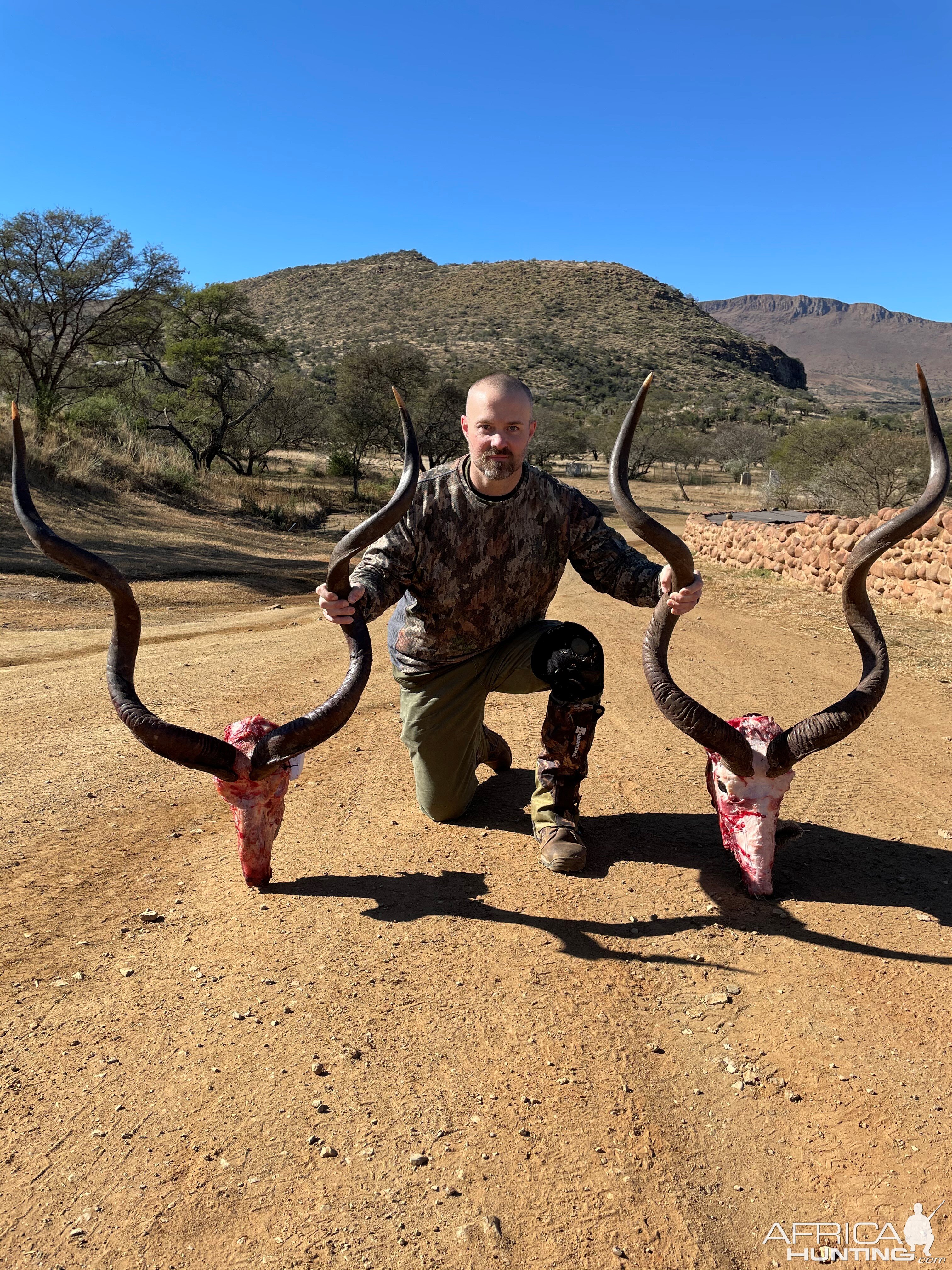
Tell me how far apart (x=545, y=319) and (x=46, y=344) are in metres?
49.2

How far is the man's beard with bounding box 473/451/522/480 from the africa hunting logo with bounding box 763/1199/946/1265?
8.76ft

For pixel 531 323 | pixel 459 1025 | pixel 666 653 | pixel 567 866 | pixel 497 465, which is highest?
pixel 531 323

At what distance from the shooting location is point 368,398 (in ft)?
105

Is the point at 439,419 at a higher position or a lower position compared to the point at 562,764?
higher

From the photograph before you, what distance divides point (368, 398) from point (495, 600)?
2949 centimetres

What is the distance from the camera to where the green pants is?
4043 mm

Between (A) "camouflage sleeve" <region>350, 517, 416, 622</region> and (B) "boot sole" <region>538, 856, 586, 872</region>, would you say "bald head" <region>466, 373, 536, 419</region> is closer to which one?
(A) "camouflage sleeve" <region>350, 517, 416, 622</region>

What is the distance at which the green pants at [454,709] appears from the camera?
4043 mm

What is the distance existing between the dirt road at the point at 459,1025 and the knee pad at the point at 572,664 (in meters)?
0.70

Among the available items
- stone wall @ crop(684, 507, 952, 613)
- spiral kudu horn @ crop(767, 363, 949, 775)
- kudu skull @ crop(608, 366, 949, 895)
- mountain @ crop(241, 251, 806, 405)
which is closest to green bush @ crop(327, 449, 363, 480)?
stone wall @ crop(684, 507, 952, 613)

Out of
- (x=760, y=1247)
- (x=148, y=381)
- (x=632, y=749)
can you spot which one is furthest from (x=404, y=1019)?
(x=148, y=381)

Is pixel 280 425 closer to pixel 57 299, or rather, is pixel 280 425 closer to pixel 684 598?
pixel 57 299

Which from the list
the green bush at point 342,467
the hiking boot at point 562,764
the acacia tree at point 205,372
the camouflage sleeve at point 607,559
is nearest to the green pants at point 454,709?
the hiking boot at point 562,764

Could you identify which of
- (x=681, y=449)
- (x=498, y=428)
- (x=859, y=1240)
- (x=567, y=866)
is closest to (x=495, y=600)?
(x=498, y=428)
